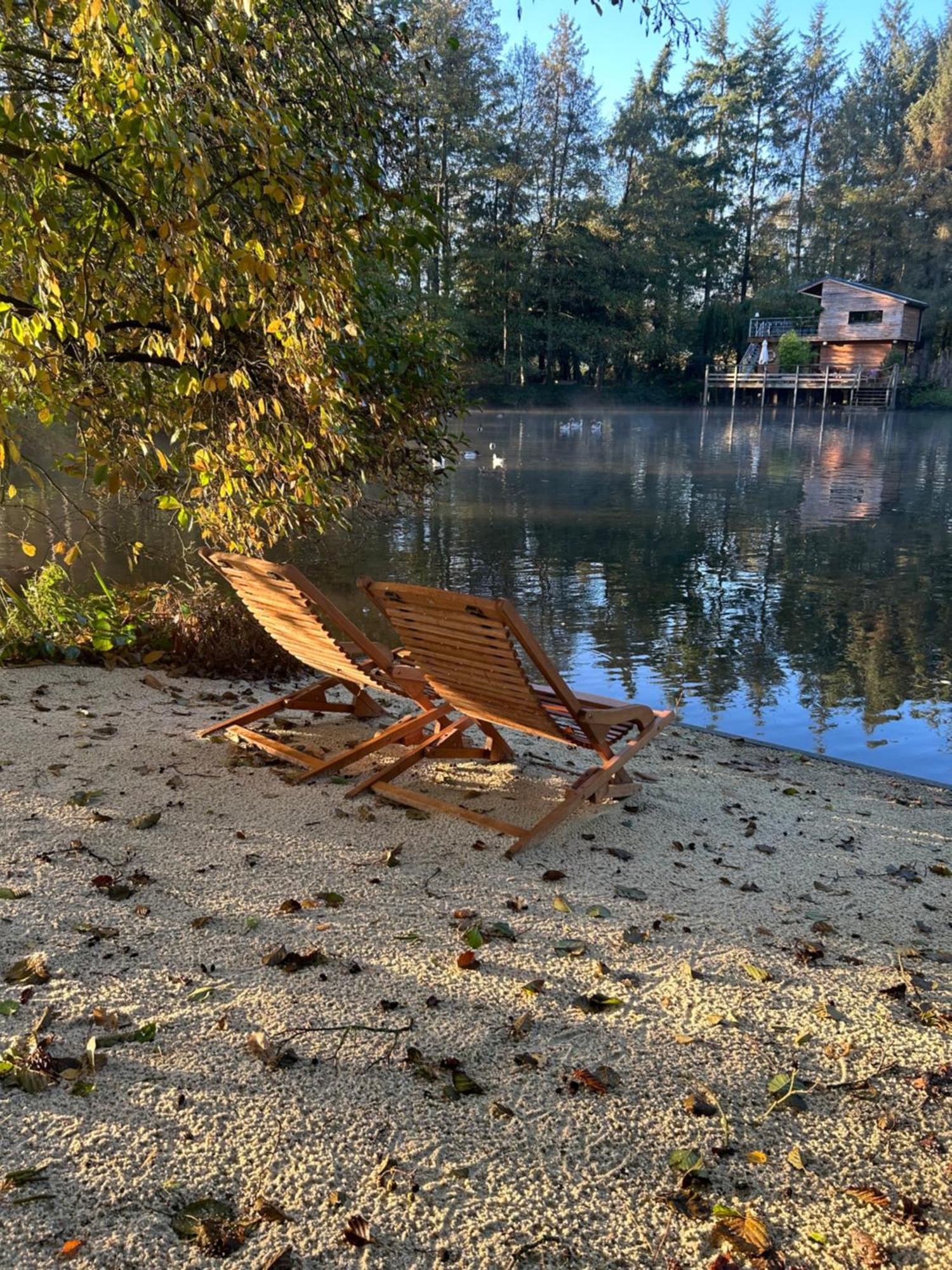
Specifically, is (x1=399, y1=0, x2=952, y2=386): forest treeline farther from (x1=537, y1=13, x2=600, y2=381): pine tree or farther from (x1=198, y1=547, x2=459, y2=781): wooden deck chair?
(x1=198, y1=547, x2=459, y2=781): wooden deck chair

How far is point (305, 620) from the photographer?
4.74 meters

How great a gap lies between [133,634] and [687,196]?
54514 mm

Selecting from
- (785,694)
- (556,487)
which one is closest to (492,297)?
(556,487)

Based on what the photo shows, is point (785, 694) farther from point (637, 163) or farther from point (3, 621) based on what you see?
point (637, 163)

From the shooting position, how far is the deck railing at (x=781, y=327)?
53.1 metres

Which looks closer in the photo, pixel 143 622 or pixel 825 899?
pixel 825 899

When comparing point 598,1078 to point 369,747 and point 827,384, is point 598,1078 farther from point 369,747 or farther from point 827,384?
point 827,384

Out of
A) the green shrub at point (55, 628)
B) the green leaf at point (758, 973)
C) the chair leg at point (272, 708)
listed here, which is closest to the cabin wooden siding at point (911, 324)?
the green shrub at point (55, 628)

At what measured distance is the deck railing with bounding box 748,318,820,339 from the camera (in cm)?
5312

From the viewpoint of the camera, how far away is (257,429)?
537cm

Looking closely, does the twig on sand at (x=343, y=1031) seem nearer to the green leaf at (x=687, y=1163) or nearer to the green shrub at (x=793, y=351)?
the green leaf at (x=687, y=1163)

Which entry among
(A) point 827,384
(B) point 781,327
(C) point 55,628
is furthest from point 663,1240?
(B) point 781,327

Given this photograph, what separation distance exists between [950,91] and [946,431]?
1106 inches

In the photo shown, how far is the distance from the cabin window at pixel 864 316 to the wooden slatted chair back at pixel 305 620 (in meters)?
51.8
